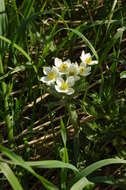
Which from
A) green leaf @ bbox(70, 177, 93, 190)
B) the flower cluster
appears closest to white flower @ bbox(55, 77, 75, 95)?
the flower cluster

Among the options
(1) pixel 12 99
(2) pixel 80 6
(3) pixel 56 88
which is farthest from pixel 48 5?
(3) pixel 56 88

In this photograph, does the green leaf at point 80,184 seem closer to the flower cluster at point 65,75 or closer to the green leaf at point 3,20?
the flower cluster at point 65,75

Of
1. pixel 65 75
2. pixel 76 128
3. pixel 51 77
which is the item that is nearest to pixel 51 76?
pixel 51 77

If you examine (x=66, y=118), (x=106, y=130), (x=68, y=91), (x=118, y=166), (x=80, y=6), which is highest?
(x=80, y=6)

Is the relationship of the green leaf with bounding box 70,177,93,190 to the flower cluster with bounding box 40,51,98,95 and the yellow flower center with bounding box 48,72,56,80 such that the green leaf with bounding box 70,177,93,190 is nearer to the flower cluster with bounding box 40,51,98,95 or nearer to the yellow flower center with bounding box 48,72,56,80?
the flower cluster with bounding box 40,51,98,95

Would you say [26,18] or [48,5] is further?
[48,5]

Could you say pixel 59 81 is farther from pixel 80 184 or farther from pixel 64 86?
pixel 80 184

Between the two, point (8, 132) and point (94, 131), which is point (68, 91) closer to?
point (94, 131)
